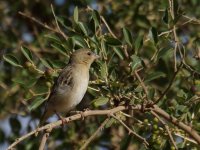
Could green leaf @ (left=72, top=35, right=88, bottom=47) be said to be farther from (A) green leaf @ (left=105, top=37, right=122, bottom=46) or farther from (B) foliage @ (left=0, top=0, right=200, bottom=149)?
(A) green leaf @ (left=105, top=37, right=122, bottom=46)

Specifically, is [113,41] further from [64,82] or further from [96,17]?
[64,82]

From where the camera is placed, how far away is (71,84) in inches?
216

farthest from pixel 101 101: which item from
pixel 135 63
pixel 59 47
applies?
pixel 59 47

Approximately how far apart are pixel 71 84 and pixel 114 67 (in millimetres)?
909

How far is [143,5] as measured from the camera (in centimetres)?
730

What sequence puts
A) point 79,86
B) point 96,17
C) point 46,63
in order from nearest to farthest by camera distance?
point 46,63
point 96,17
point 79,86

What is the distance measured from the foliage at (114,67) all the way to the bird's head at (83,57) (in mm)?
131

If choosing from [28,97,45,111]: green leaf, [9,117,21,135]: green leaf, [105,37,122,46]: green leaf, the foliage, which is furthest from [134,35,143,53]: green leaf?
[9,117,21,135]: green leaf

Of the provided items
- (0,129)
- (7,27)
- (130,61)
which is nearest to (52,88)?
(130,61)

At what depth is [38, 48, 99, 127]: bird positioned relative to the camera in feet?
17.2

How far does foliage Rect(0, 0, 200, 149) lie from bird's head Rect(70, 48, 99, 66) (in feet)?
0.43

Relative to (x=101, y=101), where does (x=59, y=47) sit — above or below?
above

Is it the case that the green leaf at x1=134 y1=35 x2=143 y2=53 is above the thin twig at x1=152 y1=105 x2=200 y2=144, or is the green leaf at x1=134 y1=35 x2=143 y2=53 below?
above

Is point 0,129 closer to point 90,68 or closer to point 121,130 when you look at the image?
point 121,130
